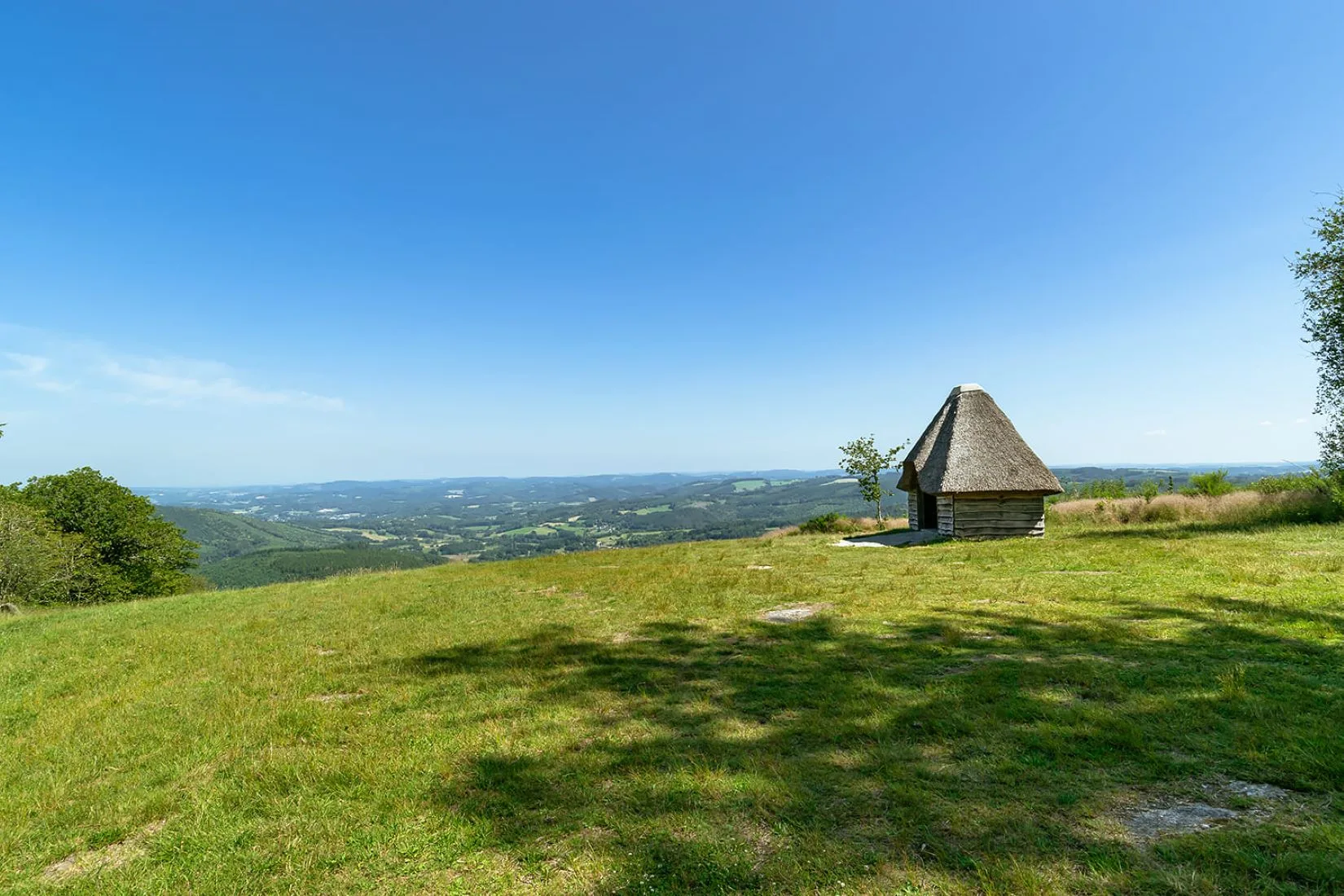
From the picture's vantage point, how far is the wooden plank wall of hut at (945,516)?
21.4 metres

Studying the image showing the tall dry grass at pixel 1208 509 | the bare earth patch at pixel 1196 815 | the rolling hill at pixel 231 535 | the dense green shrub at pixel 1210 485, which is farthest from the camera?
the rolling hill at pixel 231 535

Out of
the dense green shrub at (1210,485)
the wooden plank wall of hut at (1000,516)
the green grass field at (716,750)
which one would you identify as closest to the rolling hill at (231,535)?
the wooden plank wall of hut at (1000,516)

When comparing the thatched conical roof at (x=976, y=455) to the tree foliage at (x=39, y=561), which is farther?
the tree foliage at (x=39, y=561)

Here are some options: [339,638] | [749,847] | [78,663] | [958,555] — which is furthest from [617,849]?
[958,555]

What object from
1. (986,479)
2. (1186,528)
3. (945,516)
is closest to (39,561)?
(945,516)

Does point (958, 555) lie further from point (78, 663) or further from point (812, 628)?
point (78, 663)

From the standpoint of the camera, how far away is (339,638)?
10.1m

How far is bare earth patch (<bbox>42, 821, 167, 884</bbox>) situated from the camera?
3.74 meters

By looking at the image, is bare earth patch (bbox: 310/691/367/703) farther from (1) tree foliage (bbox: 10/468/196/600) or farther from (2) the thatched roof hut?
(1) tree foliage (bbox: 10/468/196/600)

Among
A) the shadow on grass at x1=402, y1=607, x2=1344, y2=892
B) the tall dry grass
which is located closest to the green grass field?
the shadow on grass at x1=402, y1=607, x2=1344, y2=892

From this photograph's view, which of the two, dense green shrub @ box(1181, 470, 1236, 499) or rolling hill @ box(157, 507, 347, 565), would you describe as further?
rolling hill @ box(157, 507, 347, 565)

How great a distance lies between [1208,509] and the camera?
2159 cm

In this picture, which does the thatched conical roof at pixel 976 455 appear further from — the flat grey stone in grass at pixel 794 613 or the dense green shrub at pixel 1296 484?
the flat grey stone in grass at pixel 794 613

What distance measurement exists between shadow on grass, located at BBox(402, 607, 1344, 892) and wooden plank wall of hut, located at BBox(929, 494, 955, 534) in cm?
1440
